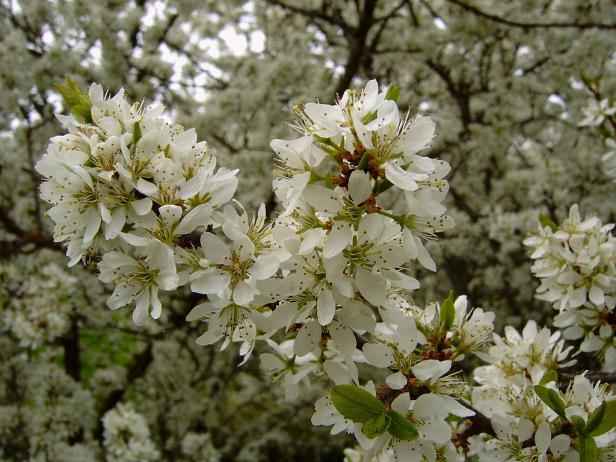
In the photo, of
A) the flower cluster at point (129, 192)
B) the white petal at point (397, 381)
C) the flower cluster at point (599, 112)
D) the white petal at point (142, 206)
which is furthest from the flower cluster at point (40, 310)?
the flower cluster at point (599, 112)

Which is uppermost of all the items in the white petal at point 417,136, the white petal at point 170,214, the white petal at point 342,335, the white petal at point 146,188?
the white petal at point 417,136

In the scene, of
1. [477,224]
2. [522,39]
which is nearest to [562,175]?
[477,224]

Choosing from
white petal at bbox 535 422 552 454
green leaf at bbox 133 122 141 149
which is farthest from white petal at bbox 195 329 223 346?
white petal at bbox 535 422 552 454

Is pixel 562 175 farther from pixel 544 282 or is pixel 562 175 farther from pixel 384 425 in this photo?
pixel 384 425

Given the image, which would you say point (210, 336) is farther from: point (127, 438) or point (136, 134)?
point (127, 438)

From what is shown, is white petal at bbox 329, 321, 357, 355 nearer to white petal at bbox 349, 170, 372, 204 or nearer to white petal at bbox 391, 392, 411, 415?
white petal at bbox 391, 392, 411, 415

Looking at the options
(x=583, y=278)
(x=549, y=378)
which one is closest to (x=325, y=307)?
(x=549, y=378)

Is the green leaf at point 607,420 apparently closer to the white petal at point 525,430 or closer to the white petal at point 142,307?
the white petal at point 525,430
